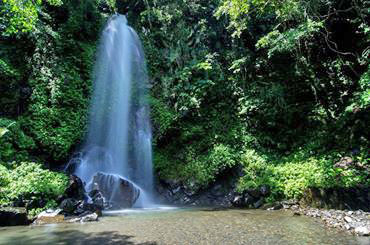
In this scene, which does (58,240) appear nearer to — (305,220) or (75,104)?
(305,220)

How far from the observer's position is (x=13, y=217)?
7652mm

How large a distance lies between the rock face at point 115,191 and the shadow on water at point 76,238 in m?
4.65

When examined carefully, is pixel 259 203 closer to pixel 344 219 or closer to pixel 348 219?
pixel 344 219

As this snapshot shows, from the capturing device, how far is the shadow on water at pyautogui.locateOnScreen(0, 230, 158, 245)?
5605mm

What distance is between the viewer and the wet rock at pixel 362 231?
18.0ft

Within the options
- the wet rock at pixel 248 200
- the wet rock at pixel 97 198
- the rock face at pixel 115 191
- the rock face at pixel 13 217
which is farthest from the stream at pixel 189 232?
the rock face at pixel 115 191

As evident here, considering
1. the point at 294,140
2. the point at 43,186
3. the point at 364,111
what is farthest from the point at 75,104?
the point at 364,111

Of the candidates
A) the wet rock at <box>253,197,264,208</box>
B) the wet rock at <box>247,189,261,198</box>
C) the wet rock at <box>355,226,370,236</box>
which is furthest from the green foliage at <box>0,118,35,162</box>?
the wet rock at <box>355,226,370,236</box>

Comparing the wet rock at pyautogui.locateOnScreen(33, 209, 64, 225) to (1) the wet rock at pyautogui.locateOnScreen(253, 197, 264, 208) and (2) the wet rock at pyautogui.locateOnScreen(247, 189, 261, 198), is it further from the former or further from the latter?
(2) the wet rock at pyautogui.locateOnScreen(247, 189, 261, 198)

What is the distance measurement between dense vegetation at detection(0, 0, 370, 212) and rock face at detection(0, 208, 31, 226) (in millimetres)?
1307

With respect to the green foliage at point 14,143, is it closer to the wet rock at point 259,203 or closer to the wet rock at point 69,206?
the wet rock at point 69,206

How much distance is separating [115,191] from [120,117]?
538 centimetres

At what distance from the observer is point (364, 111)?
36.0ft

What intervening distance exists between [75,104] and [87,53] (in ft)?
12.0
